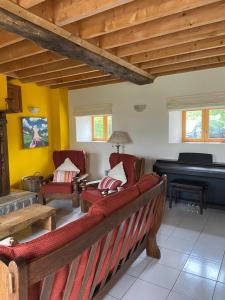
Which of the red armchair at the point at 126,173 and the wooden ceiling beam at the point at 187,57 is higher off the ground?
the wooden ceiling beam at the point at 187,57

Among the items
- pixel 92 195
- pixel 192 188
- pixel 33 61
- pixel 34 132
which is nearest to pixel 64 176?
pixel 92 195

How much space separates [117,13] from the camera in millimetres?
2170

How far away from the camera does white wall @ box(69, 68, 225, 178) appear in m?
3.90

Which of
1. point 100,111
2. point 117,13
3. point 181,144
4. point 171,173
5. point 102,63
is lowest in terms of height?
point 171,173

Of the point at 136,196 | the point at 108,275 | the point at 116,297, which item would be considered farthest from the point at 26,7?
the point at 116,297

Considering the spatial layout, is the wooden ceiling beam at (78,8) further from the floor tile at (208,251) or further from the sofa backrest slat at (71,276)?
the floor tile at (208,251)

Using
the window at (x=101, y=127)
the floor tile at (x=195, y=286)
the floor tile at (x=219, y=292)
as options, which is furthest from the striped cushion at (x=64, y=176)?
the floor tile at (x=219, y=292)

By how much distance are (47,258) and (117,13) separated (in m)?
2.19

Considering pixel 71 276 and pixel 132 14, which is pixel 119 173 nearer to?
pixel 132 14

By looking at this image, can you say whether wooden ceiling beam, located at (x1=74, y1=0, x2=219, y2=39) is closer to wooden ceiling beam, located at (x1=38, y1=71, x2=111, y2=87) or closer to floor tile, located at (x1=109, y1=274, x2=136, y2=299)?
wooden ceiling beam, located at (x1=38, y1=71, x2=111, y2=87)

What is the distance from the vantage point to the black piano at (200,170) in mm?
3646

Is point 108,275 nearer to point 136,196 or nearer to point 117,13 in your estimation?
point 136,196

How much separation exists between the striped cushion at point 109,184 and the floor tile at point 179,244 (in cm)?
123

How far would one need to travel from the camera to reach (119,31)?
2582 mm
